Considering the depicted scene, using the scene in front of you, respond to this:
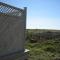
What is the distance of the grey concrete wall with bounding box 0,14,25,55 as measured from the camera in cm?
690

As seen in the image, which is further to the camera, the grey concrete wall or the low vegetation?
the low vegetation

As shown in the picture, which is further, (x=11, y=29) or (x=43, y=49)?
(x=43, y=49)

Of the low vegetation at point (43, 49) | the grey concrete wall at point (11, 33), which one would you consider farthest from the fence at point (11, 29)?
the low vegetation at point (43, 49)

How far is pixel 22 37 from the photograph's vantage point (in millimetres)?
8492

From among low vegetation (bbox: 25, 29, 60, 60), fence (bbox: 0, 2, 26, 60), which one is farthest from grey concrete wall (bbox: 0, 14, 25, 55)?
low vegetation (bbox: 25, 29, 60, 60)

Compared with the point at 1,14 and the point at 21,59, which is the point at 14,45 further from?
the point at 1,14

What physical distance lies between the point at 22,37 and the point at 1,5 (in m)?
2.37

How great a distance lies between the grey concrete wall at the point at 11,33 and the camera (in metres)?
6.90

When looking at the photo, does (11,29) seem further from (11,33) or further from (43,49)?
(43,49)

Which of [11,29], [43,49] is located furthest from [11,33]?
[43,49]

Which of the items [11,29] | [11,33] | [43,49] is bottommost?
[43,49]

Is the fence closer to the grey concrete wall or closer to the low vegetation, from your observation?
the grey concrete wall

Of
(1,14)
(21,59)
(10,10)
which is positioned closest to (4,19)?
(1,14)

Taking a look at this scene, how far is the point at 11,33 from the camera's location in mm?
7520
